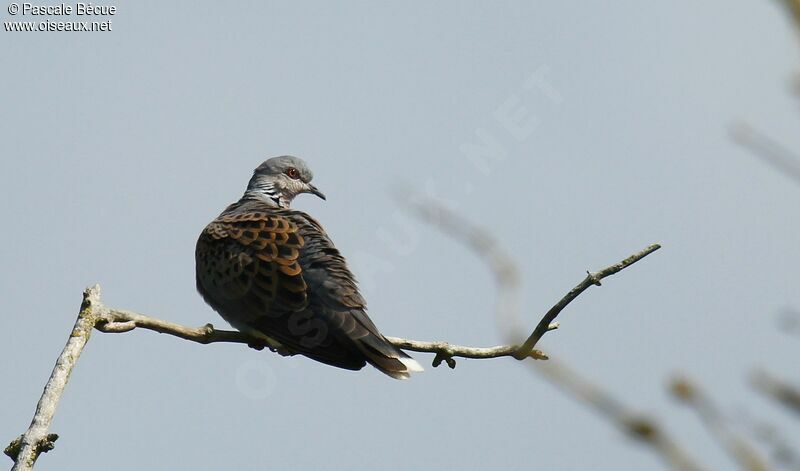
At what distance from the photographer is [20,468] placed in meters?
2.88

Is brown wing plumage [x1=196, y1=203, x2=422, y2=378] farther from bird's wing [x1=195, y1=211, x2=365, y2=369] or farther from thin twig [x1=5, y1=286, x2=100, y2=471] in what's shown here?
thin twig [x1=5, y1=286, x2=100, y2=471]

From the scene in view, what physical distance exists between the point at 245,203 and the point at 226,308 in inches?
56.1

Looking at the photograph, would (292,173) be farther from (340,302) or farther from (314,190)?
(340,302)

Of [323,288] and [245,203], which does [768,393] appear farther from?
[245,203]

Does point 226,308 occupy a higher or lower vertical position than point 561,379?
higher

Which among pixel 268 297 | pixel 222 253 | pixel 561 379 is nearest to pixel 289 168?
pixel 222 253

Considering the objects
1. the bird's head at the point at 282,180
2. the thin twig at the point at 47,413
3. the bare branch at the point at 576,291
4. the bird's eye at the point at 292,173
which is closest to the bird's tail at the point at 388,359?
the bare branch at the point at 576,291

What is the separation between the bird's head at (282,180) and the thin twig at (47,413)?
4.42m

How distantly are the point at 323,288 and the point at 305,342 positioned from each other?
1.25ft

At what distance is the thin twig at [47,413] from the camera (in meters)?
2.93

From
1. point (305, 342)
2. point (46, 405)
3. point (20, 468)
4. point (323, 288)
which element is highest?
point (323, 288)

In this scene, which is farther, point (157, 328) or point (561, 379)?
point (157, 328)

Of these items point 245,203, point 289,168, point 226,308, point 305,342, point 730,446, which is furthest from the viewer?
point 289,168

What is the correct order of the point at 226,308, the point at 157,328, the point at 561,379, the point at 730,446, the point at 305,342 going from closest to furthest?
1. the point at 730,446
2. the point at 561,379
3. the point at 157,328
4. the point at 305,342
5. the point at 226,308
